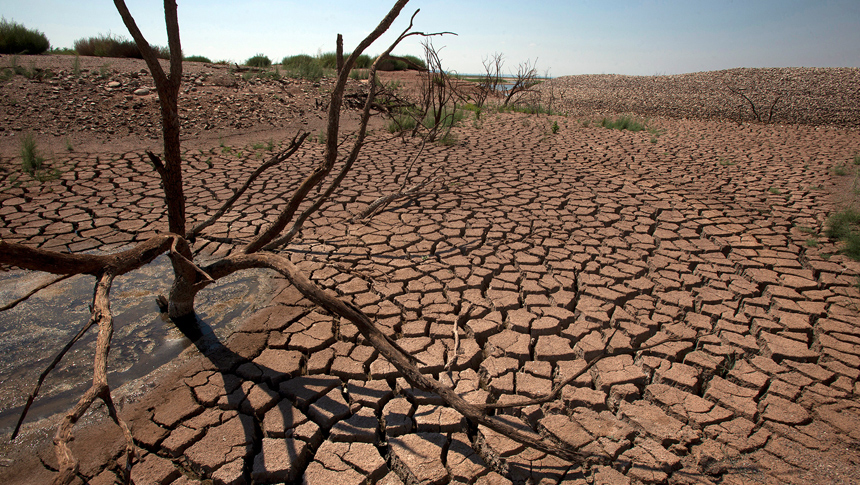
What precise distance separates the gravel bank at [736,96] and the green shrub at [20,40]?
1297cm

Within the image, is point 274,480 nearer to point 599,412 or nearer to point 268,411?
point 268,411

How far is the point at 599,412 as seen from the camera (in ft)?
6.75

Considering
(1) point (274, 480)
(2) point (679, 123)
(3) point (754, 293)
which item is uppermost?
(2) point (679, 123)

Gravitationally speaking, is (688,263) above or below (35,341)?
above

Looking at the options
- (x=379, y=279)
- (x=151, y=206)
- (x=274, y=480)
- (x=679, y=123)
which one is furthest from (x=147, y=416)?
(x=679, y=123)

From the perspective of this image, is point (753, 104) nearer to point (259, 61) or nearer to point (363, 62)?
point (363, 62)

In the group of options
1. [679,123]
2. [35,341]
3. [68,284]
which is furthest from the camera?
[679,123]

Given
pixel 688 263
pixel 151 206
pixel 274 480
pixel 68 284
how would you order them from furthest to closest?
pixel 151 206, pixel 688 263, pixel 68 284, pixel 274 480

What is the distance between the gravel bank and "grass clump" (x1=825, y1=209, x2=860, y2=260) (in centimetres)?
776

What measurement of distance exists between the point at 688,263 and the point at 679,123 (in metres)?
8.19

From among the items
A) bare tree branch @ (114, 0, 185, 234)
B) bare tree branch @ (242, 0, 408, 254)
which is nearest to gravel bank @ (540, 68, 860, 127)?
bare tree branch @ (242, 0, 408, 254)

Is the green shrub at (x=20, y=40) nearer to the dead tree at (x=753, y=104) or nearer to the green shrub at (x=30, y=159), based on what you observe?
the green shrub at (x=30, y=159)

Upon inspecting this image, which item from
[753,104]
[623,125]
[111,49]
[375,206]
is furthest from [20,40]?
[753,104]

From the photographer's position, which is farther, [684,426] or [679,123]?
[679,123]
